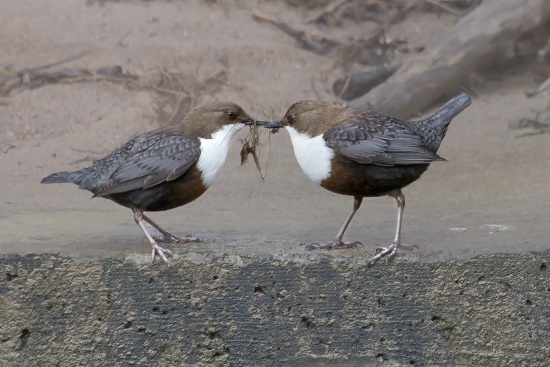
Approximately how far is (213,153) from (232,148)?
334cm

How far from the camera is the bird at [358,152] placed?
15.7 ft

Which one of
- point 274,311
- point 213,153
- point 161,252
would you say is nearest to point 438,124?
point 213,153

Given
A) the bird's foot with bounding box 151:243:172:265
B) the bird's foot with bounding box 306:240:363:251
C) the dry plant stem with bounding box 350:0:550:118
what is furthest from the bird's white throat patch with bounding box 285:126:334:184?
the dry plant stem with bounding box 350:0:550:118

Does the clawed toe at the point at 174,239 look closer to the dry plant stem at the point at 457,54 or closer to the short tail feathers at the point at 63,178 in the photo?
the short tail feathers at the point at 63,178

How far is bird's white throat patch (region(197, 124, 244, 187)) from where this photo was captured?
483 cm

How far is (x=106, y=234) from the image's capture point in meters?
5.18

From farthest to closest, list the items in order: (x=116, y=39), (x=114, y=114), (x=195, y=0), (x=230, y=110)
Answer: (x=195, y=0), (x=116, y=39), (x=114, y=114), (x=230, y=110)

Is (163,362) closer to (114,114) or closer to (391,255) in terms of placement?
(391,255)

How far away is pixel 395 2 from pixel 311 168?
227 inches

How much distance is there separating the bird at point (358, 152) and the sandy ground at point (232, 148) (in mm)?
259

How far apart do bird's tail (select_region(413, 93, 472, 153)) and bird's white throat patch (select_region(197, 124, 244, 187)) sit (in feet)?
3.03

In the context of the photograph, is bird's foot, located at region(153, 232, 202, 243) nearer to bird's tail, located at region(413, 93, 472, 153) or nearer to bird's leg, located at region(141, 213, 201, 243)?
bird's leg, located at region(141, 213, 201, 243)

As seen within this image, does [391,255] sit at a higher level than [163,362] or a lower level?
higher

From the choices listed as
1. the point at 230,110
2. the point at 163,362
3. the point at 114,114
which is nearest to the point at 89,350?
the point at 163,362
